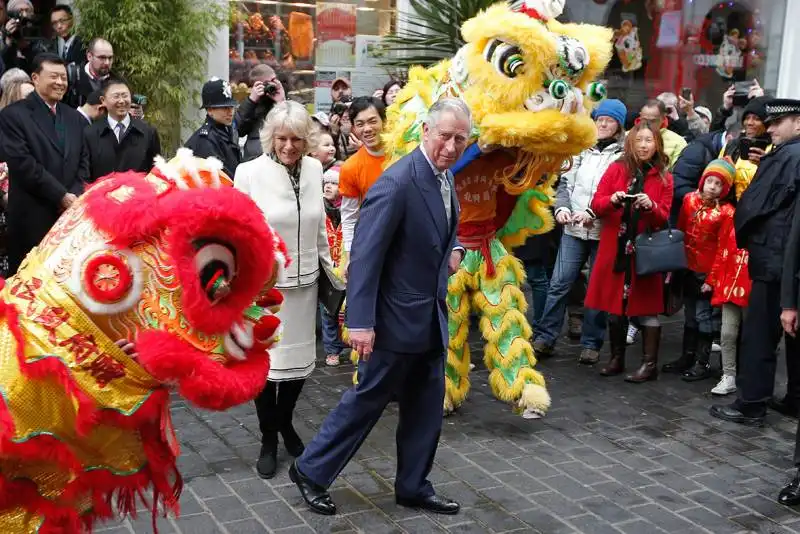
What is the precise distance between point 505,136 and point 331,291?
138cm

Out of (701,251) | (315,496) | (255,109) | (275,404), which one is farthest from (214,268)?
(701,251)

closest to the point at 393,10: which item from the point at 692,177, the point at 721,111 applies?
the point at 721,111

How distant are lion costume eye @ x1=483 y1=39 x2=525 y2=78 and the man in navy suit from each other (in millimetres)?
1271

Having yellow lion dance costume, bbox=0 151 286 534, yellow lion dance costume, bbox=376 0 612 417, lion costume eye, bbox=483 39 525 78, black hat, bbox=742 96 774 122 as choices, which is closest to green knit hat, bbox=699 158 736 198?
black hat, bbox=742 96 774 122

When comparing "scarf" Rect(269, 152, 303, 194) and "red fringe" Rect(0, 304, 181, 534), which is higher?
"scarf" Rect(269, 152, 303, 194)

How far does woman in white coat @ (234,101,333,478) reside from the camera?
15.3ft

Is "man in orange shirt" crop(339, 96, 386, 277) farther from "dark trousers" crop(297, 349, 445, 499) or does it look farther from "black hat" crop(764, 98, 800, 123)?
"black hat" crop(764, 98, 800, 123)

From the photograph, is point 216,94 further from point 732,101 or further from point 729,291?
point 732,101

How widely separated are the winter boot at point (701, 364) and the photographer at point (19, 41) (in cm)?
632

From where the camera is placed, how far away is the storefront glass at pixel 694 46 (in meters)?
13.5

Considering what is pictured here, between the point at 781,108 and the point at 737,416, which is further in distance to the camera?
the point at 737,416

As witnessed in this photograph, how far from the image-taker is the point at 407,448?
4.43 m

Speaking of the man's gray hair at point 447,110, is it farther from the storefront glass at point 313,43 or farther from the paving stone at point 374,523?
the storefront glass at point 313,43

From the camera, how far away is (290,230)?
4.68 m
